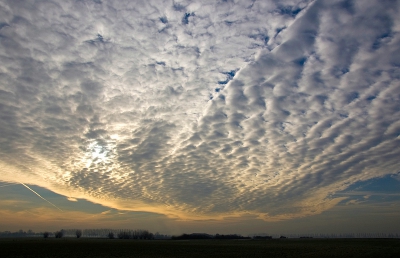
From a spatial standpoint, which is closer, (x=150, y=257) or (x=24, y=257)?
(x=24, y=257)

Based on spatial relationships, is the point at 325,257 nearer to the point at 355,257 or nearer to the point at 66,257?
the point at 355,257

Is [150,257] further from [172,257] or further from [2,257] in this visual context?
[2,257]

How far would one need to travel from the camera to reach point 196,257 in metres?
47.0

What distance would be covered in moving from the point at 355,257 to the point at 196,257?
25.5m

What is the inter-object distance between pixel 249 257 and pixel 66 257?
29888 mm

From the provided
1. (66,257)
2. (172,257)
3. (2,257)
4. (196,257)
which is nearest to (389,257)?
(196,257)

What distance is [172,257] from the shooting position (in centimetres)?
4719

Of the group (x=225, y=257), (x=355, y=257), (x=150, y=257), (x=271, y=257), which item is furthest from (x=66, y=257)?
(x=355, y=257)

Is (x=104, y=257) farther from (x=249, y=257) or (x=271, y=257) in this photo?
(x=271, y=257)

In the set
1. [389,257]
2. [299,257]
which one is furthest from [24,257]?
[389,257]

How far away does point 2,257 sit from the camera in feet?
144

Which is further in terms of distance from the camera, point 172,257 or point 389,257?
point 172,257

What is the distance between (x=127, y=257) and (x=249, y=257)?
20.1 m

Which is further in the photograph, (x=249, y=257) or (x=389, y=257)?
(x=249, y=257)
